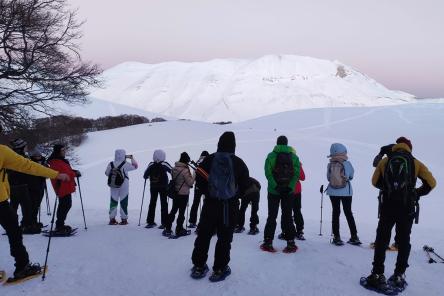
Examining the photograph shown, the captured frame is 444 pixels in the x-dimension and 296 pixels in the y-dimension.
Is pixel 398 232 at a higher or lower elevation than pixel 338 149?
lower

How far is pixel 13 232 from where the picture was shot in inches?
199

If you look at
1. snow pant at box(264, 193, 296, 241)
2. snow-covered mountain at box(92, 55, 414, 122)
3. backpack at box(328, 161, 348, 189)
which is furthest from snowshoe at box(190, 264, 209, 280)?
snow-covered mountain at box(92, 55, 414, 122)

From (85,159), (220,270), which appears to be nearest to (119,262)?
(220,270)

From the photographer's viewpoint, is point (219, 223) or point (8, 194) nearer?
point (8, 194)

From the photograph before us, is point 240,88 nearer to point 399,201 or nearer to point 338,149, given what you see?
point 338,149

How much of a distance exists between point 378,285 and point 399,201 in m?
1.15

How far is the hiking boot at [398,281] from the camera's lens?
5.15m

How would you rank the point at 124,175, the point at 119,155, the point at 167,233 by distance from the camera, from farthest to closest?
the point at 124,175 → the point at 119,155 → the point at 167,233

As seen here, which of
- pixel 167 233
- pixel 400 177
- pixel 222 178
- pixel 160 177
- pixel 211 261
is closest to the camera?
pixel 400 177

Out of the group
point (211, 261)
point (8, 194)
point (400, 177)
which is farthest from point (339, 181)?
point (8, 194)

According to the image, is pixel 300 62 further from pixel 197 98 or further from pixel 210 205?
pixel 210 205

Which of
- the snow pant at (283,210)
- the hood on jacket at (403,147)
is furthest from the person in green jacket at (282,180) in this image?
the hood on jacket at (403,147)

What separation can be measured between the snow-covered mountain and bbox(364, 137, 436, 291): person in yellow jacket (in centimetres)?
10784

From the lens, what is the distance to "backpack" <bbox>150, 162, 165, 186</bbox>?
8586 millimetres
